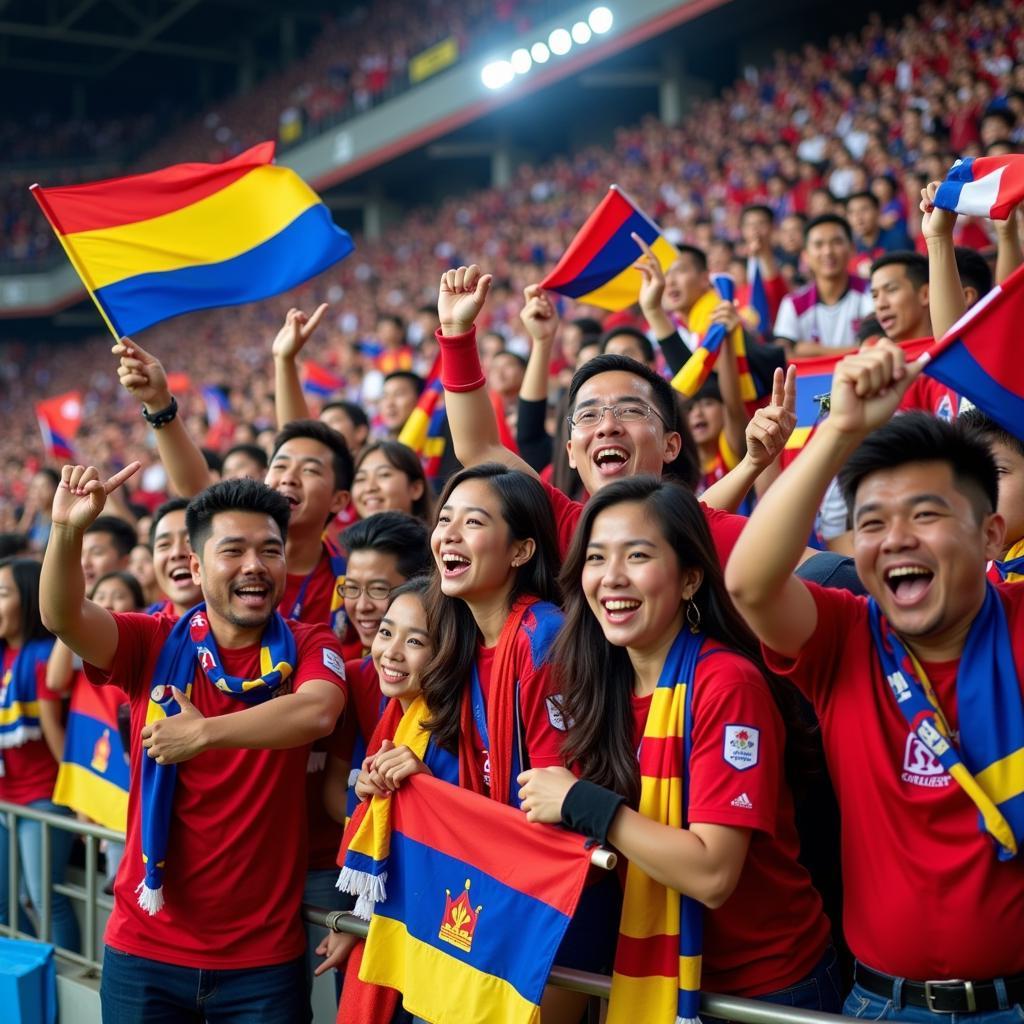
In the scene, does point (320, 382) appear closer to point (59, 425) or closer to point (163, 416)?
point (59, 425)

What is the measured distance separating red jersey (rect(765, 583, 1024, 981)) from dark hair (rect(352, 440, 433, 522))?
246 centimetres

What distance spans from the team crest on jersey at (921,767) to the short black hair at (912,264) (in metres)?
2.81

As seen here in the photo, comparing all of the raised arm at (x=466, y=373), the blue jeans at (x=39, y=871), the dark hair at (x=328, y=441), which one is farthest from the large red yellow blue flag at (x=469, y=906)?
the blue jeans at (x=39, y=871)

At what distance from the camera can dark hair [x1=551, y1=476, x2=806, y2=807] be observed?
258cm

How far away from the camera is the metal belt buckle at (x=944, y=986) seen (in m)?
2.16

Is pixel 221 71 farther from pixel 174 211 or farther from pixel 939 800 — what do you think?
pixel 939 800

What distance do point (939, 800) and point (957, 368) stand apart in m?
0.90

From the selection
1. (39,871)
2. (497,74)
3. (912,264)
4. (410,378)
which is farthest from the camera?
(497,74)

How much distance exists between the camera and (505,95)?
65.7 feet

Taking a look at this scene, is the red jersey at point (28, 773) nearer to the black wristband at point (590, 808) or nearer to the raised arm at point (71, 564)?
the raised arm at point (71, 564)

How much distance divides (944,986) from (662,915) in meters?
0.52

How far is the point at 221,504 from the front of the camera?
346cm

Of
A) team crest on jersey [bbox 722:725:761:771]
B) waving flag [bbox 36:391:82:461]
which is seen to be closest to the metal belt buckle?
team crest on jersey [bbox 722:725:761:771]

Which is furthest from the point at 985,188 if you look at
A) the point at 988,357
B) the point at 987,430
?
the point at 988,357
